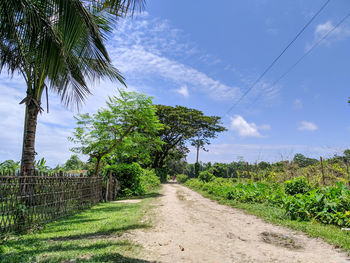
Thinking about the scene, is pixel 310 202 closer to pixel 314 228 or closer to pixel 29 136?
pixel 314 228

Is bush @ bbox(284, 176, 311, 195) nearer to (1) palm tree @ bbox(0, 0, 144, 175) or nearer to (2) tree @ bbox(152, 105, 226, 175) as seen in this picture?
(1) palm tree @ bbox(0, 0, 144, 175)

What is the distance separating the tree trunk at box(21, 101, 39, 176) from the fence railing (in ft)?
2.94

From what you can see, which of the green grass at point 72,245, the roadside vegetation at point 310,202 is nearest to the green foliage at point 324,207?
the roadside vegetation at point 310,202

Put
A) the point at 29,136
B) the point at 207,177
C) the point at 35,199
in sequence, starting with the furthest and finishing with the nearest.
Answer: the point at 207,177, the point at 29,136, the point at 35,199

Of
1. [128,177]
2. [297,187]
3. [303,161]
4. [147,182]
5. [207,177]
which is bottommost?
[147,182]

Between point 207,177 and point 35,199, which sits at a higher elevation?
point 35,199

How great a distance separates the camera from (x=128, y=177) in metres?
15.5

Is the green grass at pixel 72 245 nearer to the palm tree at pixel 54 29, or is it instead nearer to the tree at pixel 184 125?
the palm tree at pixel 54 29

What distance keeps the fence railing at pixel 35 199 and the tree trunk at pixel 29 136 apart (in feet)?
2.94

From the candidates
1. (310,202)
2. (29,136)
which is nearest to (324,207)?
(310,202)

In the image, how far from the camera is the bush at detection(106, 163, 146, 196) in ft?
48.9

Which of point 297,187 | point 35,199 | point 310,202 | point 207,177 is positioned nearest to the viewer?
point 35,199

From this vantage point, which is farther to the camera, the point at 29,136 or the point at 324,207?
the point at 29,136

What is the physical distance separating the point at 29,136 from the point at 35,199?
201 centimetres
